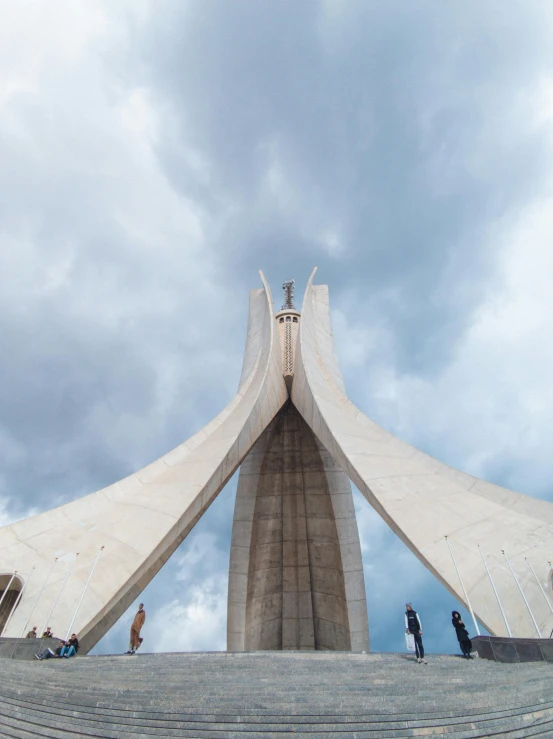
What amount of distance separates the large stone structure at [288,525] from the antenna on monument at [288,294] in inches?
33.8

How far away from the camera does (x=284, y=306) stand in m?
14.9

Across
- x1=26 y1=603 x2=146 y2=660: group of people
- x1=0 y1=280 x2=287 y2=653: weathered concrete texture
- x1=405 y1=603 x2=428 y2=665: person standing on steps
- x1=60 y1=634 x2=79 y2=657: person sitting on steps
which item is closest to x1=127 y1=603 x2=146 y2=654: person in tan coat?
x1=26 y1=603 x2=146 y2=660: group of people

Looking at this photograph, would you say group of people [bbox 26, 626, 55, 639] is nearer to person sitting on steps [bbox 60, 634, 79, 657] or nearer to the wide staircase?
person sitting on steps [bbox 60, 634, 79, 657]

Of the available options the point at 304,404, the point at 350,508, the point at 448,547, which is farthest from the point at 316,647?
the point at 448,547

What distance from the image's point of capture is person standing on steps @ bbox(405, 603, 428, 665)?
3953 mm

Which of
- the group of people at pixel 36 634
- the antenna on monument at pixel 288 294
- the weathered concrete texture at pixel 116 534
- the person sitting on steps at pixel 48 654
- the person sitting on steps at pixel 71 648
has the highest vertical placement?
the antenna on monument at pixel 288 294

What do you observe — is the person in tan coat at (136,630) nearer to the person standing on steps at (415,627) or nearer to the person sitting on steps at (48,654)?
the person sitting on steps at (48,654)

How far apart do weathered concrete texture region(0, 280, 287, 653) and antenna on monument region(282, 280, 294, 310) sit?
648 centimetres

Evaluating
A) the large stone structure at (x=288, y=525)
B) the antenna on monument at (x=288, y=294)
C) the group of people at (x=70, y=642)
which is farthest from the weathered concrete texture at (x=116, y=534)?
the antenna on monument at (x=288, y=294)

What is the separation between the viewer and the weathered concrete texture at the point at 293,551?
11195mm

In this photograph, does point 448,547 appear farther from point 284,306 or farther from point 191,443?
point 284,306

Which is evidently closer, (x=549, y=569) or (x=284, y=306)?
(x=549, y=569)

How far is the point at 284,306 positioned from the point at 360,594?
361 inches

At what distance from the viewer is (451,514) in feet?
20.0
